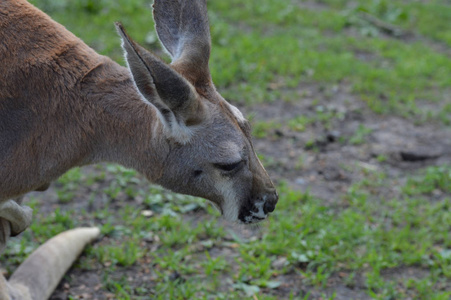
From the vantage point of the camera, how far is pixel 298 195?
5.28m

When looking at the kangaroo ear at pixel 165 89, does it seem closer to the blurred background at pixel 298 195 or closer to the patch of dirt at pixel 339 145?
the blurred background at pixel 298 195

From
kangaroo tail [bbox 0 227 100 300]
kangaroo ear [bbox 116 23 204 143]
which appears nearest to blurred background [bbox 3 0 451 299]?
kangaroo tail [bbox 0 227 100 300]

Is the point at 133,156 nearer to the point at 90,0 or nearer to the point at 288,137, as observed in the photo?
the point at 288,137

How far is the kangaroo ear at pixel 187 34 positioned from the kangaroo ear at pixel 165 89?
0.26m

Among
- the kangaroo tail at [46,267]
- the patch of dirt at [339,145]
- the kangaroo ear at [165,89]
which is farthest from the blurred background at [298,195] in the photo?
the kangaroo ear at [165,89]

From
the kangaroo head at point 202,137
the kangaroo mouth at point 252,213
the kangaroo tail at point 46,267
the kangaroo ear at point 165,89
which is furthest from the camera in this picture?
the kangaroo tail at point 46,267

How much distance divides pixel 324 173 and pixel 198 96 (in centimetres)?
287

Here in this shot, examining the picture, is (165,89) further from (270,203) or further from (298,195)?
(298,195)

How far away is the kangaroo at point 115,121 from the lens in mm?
3146

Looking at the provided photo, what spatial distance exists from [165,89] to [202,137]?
0.52m

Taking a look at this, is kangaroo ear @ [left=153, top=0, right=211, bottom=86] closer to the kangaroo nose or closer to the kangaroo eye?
the kangaroo eye

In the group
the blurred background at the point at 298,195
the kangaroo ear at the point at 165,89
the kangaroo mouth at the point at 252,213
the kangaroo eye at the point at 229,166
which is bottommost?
the blurred background at the point at 298,195

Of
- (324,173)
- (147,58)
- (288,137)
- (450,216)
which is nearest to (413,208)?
(450,216)

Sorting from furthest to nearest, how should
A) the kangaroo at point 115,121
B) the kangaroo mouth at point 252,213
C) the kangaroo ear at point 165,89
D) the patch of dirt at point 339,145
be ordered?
1. the patch of dirt at point 339,145
2. the kangaroo mouth at point 252,213
3. the kangaroo at point 115,121
4. the kangaroo ear at point 165,89
